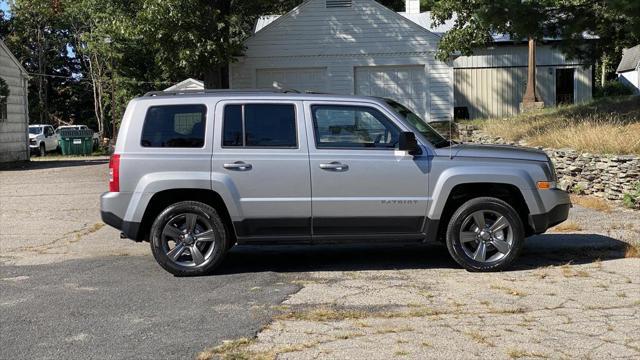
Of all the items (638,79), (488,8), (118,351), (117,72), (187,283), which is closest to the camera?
(118,351)

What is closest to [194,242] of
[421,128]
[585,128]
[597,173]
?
[421,128]

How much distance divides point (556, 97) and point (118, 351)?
951 inches

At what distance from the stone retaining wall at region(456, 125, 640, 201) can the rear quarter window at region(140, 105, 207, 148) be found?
282 inches

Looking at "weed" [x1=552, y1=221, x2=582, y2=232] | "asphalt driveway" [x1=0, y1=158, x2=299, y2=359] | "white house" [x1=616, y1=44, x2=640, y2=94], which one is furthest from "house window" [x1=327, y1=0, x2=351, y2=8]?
"white house" [x1=616, y1=44, x2=640, y2=94]

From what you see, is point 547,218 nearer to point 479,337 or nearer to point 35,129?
point 479,337

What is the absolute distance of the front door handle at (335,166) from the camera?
709cm

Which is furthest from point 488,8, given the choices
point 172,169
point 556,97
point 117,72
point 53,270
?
point 117,72

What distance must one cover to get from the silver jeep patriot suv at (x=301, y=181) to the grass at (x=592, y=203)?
4.03m

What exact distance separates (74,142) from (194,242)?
28.8 m

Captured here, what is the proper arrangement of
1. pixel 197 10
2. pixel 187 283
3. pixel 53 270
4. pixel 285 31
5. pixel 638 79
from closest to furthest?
pixel 187 283
pixel 53 270
pixel 197 10
pixel 285 31
pixel 638 79

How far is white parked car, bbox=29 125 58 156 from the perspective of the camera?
3341cm

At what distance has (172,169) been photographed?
7.12 meters

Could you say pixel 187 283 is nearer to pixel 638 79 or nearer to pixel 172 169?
pixel 172 169

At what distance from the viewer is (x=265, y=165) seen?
280 inches
